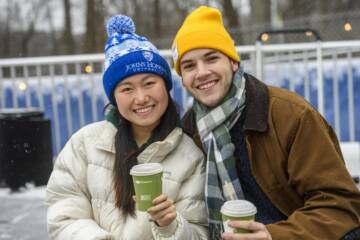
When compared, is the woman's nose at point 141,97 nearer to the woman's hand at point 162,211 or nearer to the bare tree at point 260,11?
the woman's hand at point 162,211

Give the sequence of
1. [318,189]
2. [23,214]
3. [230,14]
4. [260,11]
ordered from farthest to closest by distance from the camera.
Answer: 1. [230,14]
2. [260,11]
3. [23,214]
4. [318,189]

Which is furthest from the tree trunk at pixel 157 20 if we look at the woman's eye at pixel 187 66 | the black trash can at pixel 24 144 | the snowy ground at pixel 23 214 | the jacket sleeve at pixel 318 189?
the jacket sleeve at pixel 318 189

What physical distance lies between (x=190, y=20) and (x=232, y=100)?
47cm

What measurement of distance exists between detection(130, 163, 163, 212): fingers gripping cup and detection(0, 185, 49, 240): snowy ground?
267 centimetres

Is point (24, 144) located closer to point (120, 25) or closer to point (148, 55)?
point (120, 25)

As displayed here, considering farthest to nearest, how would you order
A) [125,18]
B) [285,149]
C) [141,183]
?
[125,18] < [285,149] < [141,183]

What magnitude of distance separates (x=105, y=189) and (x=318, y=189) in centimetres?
97

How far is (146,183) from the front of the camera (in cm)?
196

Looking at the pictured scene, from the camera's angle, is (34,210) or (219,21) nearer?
(219,21)

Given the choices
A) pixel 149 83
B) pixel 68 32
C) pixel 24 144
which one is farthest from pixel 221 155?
pixel 68 32

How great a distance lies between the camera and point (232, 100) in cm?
232

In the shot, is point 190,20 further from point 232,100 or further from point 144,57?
point 232,100

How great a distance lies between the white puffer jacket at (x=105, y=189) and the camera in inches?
93.6

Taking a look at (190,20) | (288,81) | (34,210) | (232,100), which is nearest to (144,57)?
(190,20)
